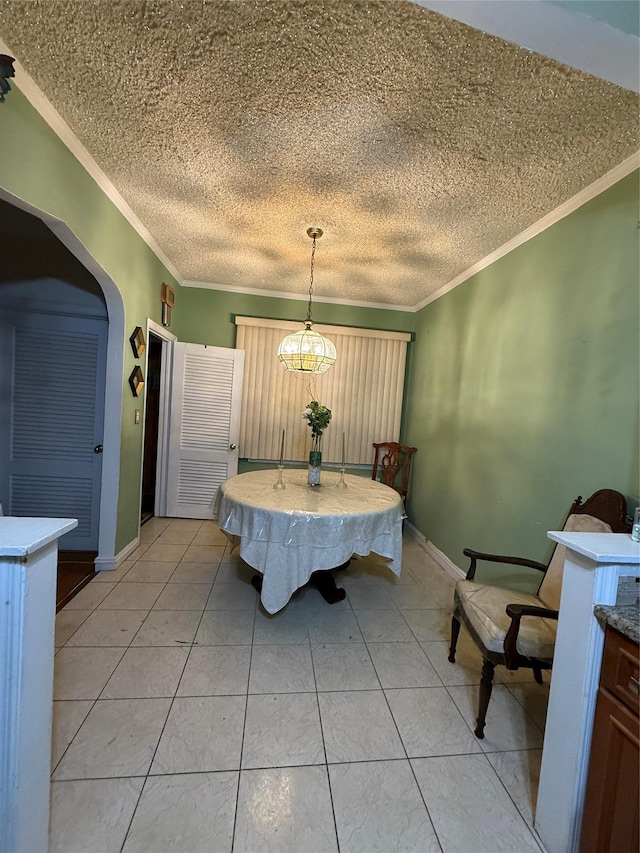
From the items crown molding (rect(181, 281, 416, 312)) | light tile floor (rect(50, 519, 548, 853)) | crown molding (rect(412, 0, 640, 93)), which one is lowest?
light tile floor (rect(50, 519, 548, 853))

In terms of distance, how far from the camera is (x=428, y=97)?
134 cm

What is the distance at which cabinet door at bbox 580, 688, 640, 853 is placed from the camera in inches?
32.1

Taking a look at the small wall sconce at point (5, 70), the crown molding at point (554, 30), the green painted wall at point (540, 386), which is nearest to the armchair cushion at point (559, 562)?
the green painted wall at point (540, 386)

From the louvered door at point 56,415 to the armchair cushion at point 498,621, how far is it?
2831 millimetres

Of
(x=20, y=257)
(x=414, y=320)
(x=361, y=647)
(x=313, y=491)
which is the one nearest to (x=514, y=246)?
(x=414, y=320)

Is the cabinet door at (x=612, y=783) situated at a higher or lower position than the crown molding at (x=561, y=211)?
lower

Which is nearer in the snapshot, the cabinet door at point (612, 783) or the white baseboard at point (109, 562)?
the cabinet door at point (612, 783)

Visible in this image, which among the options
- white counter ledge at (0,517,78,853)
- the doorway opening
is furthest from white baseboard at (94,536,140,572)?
white counter ledge at (0,517,78,853)

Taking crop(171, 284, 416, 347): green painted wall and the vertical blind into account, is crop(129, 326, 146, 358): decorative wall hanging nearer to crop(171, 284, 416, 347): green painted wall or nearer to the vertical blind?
crop(171, 284, 416, 347): green painted wall

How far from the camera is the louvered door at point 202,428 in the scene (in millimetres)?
3639

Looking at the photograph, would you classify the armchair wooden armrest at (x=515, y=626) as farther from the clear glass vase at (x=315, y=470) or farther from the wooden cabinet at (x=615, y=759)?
the clear glass vase at (x=315, y=470)

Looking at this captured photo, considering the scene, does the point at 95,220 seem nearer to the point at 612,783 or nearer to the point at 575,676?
the point at 575,676

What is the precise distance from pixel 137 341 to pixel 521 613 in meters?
3.03

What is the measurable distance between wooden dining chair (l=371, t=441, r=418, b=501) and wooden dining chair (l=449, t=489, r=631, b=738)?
2079 millimetres
